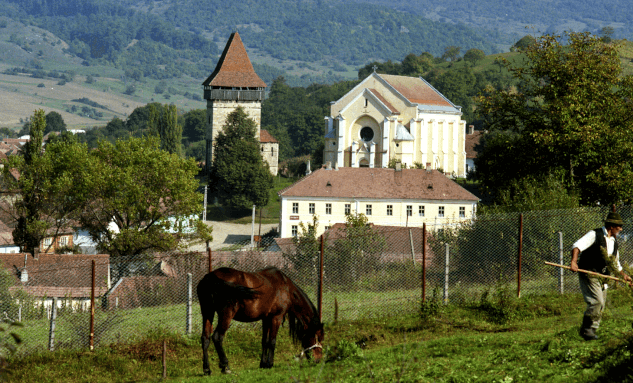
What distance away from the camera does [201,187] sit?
97562 mm

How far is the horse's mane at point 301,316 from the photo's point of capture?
Result: 10.9 metres

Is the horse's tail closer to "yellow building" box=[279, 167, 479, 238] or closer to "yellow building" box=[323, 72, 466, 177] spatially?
"yellow building" box=[279, 167, 479, 238]

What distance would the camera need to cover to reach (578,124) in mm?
29172

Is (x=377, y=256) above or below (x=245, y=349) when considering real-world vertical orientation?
above

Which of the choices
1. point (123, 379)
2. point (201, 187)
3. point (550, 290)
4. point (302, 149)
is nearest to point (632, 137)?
point (550, 290)

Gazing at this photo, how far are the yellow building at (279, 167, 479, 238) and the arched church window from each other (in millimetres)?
26158

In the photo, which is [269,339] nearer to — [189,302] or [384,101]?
[189,302]

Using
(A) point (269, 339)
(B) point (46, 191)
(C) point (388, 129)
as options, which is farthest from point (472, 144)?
(A) point (269, 339)

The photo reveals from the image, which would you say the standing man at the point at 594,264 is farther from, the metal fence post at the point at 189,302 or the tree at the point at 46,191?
the tree at the point at 46,191

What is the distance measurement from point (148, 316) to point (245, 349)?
2.07 m

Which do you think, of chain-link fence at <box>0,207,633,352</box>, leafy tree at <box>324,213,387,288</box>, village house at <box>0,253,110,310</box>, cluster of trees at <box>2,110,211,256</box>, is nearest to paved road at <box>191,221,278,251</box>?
cluster of trees at <box>2,110,211,256</box>

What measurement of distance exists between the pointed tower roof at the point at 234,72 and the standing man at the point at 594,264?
94.2 m

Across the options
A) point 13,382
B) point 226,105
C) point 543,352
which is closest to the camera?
point 543,352

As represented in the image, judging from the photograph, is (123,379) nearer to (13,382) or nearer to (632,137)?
(13,382)
